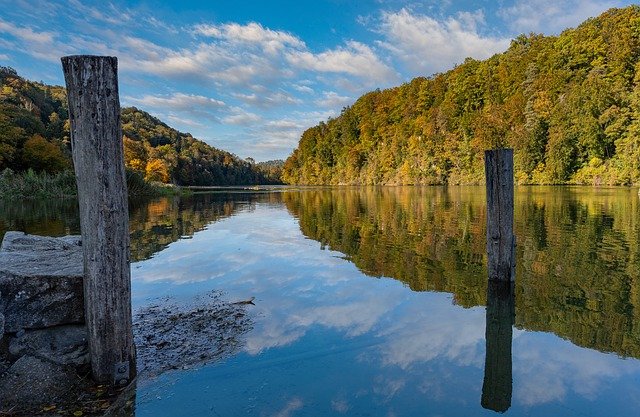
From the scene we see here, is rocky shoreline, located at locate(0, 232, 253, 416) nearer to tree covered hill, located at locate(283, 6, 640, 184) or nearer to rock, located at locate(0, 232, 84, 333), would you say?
rock, located at locate(0, 232, 84, 333)

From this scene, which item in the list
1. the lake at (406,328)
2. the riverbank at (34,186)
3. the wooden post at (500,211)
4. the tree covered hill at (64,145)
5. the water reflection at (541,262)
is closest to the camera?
the lake at (406,328)

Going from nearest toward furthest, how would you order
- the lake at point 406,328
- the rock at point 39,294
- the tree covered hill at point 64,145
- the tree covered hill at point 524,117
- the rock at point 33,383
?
the rock at point 33,383 < the lake at point 406,328 < the rock at point 39,294 < the tree covered hill at point 64,145 < the tree covered hill at point 524,117

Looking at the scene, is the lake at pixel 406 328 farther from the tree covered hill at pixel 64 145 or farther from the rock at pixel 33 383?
the tree covered hill at pixel 64 145

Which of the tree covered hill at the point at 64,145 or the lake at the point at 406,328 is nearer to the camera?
the lake at the point at 406,328

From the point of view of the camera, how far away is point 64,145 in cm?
5069

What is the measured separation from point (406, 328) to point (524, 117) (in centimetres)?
7133

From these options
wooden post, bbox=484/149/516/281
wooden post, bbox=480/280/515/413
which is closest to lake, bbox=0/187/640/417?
wooden post, bbox=480/280/515/413

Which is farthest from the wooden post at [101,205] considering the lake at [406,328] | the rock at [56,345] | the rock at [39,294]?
the lake at [406,328]

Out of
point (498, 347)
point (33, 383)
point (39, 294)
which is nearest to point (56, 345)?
point (33, 383)

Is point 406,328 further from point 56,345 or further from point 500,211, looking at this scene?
point 56,345

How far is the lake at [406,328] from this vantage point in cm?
439

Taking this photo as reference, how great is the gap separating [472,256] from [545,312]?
14.6 ft

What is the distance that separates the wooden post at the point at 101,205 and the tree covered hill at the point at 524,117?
53.1 m

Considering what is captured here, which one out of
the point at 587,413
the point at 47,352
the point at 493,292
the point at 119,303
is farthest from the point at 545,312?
the point at 47,352
